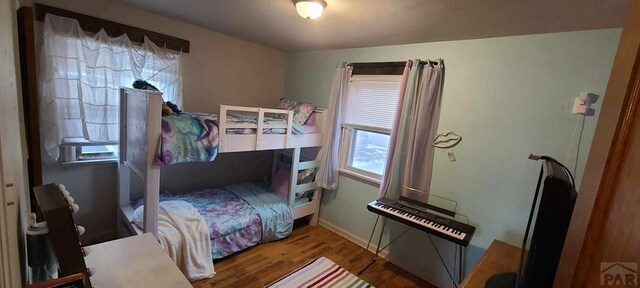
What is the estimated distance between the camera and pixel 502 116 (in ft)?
6.36

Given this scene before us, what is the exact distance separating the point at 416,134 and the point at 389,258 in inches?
50.6

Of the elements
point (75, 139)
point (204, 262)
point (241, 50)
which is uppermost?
point (241, 50)

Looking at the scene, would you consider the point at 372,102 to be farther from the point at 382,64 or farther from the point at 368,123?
the point at 382,64

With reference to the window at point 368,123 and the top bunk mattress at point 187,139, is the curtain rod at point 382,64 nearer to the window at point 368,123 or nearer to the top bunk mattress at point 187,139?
the window at point 368,123

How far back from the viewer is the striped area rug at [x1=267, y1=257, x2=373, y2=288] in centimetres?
214

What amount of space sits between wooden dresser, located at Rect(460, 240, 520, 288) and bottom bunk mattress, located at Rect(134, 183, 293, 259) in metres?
1.80

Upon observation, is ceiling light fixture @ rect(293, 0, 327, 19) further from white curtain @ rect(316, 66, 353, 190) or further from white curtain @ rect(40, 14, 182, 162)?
white curtain @ rect(40, 14, 182, 162)

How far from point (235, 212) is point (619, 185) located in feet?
8.26

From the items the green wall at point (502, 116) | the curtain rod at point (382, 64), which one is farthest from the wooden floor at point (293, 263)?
the curtain rod at point (382, 64)

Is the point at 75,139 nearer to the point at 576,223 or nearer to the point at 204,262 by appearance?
the point at 204,262

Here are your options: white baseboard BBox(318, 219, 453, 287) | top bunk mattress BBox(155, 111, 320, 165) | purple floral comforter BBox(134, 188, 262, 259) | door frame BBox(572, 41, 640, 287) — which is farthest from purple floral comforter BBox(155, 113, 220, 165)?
door frame BBox(572, 41, 640, 287)

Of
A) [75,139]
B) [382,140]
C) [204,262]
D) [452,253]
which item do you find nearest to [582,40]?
[382,140]

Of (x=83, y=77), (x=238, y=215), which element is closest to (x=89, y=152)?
(x=83, y=77)

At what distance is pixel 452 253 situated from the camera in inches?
87.0
